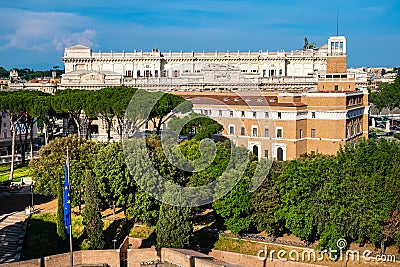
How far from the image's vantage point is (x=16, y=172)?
4547 centimetres

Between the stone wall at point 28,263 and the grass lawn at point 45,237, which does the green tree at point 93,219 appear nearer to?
the grass lawn at point 45,237

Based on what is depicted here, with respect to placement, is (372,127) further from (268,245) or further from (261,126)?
(268,245)

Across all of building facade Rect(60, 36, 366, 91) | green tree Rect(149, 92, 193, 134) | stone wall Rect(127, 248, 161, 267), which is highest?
building facade Rect(60, 36, 366, 91)

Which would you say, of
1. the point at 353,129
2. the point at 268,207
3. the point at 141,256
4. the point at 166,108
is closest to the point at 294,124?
the point at 353,129

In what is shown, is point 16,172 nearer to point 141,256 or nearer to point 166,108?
point 166,108

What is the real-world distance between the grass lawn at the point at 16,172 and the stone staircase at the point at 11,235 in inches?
361

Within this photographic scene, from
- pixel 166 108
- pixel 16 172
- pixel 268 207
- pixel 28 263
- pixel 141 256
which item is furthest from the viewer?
pixel 16 172

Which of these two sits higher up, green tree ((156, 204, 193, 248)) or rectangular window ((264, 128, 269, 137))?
rectangular window ((264, 128, 269, 137))

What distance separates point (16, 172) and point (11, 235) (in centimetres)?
1433

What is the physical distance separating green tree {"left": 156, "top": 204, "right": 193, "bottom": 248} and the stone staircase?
23.1 feet

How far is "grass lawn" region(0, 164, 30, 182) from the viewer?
43475mm

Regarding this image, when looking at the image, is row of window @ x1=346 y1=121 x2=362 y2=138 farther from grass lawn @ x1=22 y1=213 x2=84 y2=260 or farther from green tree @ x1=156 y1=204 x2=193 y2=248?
grass lawn @ x1=22 y1=213 x2=84 y2=260

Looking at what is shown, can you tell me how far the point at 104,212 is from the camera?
34.6m

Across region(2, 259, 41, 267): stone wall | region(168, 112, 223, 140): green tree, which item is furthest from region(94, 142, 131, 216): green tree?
region(168, 112, 223, 140): green tree
